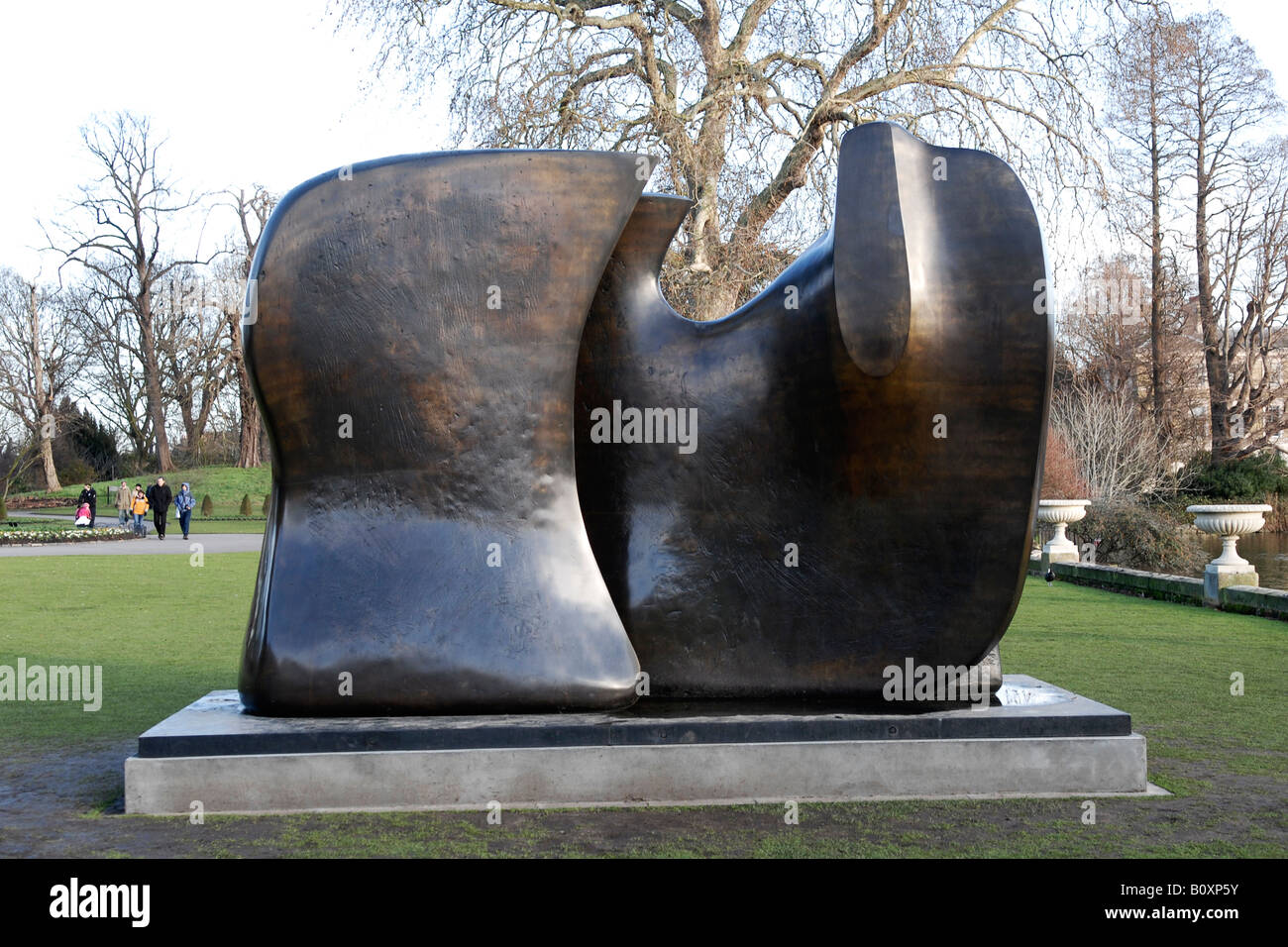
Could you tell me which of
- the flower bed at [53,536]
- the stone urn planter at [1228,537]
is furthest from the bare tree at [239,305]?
the stone urn planter at [1228,537]

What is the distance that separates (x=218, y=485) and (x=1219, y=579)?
42253mm

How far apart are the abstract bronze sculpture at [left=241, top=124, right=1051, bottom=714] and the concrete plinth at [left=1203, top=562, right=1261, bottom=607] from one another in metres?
10.3

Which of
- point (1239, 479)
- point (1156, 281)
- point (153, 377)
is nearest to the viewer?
point (1239, 479)

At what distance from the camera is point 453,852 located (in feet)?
16.0

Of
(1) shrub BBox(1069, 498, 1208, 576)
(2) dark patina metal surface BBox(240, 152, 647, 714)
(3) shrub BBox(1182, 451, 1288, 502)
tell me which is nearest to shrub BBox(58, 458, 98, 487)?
(3) shrub BBox(1182, 451, 1288, 502)

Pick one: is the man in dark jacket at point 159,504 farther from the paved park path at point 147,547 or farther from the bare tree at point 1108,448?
the bare tree at point 1108,448

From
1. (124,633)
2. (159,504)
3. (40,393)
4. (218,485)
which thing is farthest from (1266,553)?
(40,393)

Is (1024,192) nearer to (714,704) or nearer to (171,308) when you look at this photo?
(714,704)

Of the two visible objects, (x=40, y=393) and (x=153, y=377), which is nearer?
(x=153, y=377)

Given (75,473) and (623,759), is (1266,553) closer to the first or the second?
(623,759)

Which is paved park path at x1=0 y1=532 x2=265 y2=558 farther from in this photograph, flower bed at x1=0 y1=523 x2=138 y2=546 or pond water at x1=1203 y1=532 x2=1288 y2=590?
pond water at x1=1203 y1=532 x2=1288 y2=590

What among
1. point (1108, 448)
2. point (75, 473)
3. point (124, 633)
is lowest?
point (124, 633)

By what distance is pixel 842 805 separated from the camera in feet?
18.2

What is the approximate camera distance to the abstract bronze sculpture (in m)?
5.83
